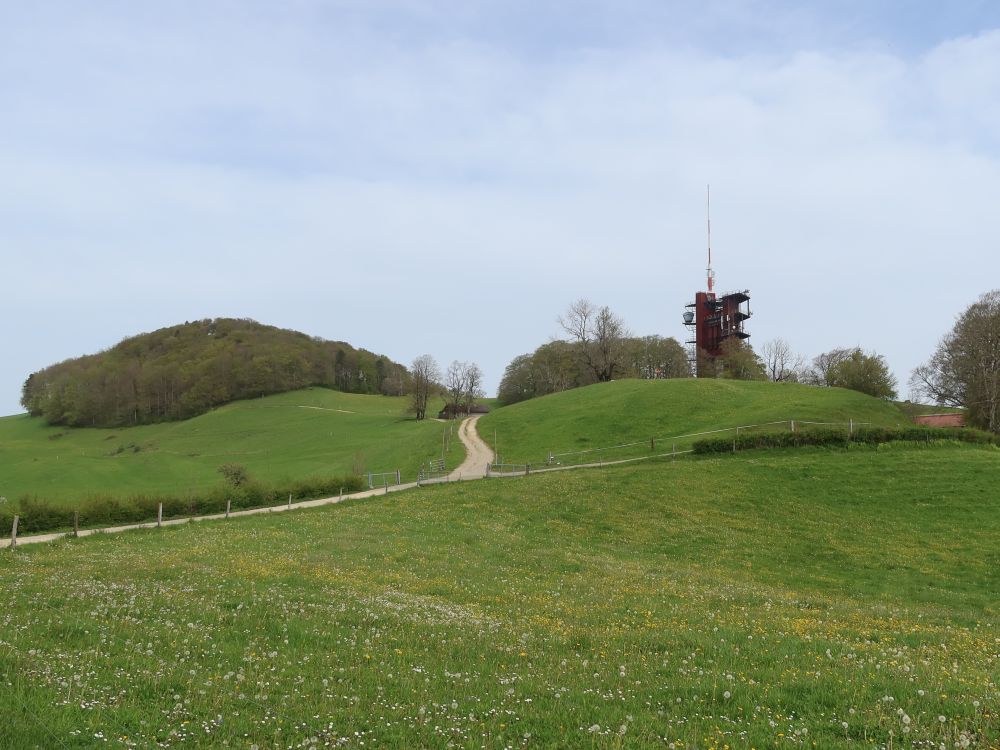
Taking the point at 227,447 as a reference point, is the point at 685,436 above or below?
above

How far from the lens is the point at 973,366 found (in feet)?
224

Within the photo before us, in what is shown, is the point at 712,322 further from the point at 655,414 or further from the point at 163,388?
the point at 163,388

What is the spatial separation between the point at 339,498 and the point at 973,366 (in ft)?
217

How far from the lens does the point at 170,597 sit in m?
14.8

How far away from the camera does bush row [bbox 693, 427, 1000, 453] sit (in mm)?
54594

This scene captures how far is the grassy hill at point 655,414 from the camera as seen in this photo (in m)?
69.4

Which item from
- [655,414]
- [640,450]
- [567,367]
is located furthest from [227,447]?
[640,450]

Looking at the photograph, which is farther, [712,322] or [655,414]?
[712,322]

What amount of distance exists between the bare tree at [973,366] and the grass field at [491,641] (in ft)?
133

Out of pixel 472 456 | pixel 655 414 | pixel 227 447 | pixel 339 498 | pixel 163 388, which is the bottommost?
pixel 339 498

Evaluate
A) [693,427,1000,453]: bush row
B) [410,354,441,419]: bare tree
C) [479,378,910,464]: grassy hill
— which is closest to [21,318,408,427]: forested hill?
[410,354,441,419]: bare tree

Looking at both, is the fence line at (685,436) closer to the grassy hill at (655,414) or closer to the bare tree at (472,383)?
the grassy hill at (655,414)

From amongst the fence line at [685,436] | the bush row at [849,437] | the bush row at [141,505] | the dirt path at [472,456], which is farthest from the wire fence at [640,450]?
the bush row at [141,505]

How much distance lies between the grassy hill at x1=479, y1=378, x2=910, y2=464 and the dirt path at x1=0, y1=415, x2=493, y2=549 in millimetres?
2431
